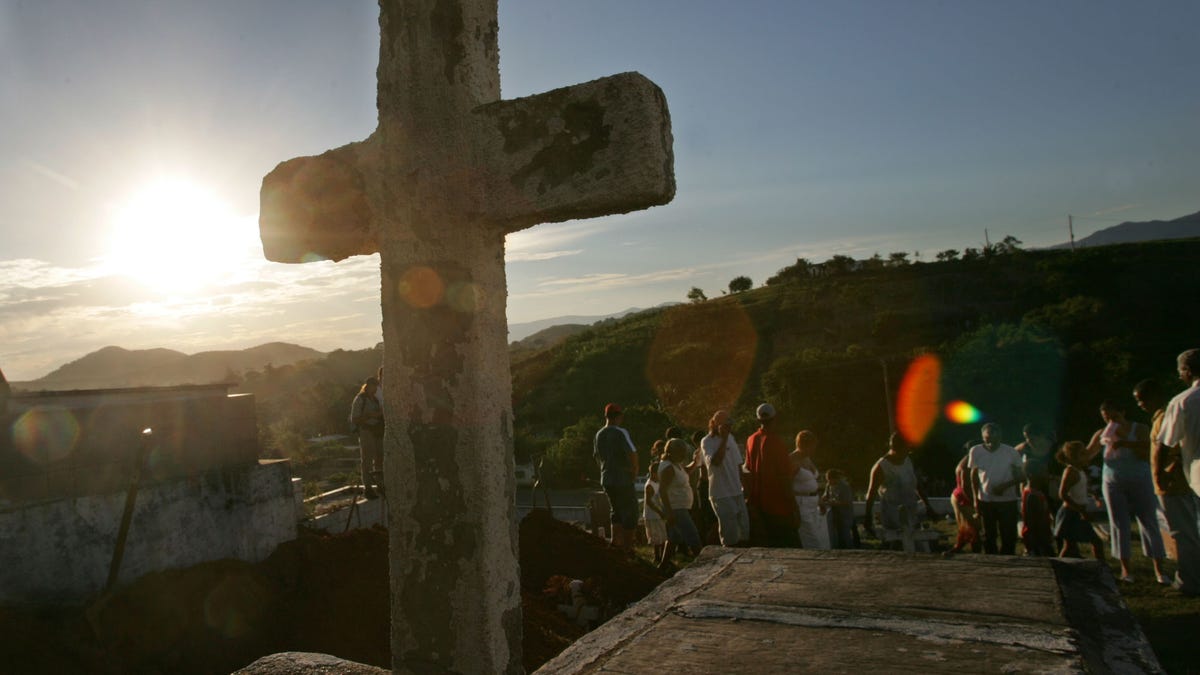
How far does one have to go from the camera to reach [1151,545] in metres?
5.56

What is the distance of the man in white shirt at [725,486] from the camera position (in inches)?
260

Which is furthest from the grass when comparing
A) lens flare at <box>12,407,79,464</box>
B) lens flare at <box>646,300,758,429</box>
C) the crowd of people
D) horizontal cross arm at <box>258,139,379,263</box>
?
lens flare at <box>646,300,758,429</box>

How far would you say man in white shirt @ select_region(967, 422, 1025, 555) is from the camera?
631 cm

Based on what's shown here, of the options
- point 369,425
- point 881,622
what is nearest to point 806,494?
point 369,425

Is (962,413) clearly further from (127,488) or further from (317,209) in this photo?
(317,209)

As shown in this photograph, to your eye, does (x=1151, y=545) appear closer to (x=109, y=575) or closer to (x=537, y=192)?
(x=537, y=192)

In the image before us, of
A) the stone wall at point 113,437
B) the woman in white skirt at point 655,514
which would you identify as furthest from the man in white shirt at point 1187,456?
the stone wall at point 113,437

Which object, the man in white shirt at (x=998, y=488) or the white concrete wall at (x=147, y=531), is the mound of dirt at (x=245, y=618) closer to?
the white concrete wall at (x=147, y=531)

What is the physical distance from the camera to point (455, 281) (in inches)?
Result: 84.6

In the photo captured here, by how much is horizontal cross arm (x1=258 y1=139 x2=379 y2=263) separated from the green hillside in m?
26.2

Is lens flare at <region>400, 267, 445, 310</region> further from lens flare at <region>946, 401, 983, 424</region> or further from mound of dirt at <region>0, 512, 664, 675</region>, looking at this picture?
lens flare at <region>946, 401, 983, 424</region>

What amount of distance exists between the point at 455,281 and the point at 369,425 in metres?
5.72

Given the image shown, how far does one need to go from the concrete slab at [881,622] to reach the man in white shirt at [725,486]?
11.8ft

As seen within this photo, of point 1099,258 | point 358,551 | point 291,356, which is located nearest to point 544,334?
point 291,356
